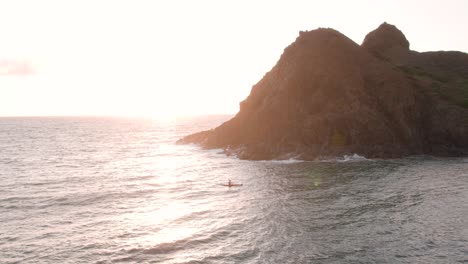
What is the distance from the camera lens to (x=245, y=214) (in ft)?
140

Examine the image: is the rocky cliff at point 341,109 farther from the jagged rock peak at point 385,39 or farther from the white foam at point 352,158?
the jagged rock peak at point 385,39

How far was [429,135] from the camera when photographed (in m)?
89.1

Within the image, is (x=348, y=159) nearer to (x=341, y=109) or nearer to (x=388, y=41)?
→ (x=341, y=109)

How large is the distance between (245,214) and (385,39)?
13184 cm

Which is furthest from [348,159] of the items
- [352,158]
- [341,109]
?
[341,109]

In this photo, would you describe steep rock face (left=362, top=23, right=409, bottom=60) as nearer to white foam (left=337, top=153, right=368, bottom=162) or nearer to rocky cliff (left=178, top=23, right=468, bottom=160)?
rocky cliff (left=178, top=23, right=468, bottom=160)

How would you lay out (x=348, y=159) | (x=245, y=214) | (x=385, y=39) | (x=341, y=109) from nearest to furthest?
(x=245, y=214), (x=348, y=159), (x=341, y=109), (x=385, y=39)

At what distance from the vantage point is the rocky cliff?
84.6 metres

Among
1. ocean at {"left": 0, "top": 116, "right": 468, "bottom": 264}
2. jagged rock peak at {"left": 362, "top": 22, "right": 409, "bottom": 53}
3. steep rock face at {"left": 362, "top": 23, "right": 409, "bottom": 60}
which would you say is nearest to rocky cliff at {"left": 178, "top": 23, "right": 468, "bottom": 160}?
ocean at {"left": 0, "top": 116, "right": 468, "bottom": 264}

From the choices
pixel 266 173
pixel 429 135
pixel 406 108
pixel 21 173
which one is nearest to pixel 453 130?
pixel 429 135

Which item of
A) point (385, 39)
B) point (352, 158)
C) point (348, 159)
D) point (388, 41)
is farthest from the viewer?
point (388, 41)

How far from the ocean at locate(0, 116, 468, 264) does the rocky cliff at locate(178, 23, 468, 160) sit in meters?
10.5

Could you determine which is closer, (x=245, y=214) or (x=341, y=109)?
(x=245, y=214)

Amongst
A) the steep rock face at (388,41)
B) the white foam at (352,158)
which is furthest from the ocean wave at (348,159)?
the steep rock face at (388,41)
